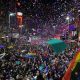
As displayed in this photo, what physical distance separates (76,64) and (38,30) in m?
102

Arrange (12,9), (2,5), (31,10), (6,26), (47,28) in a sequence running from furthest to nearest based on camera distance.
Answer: (47,28), (31,10), (12,9), (2,5), (6,26)

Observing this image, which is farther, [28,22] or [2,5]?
[28,22]

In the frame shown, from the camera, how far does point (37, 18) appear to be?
103 metres

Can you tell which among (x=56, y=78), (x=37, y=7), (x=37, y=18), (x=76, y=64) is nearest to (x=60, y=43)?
(x=56, y=78)

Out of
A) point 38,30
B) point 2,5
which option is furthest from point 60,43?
point 38,30

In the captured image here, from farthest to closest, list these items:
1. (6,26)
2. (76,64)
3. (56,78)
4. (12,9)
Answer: (12,9)
(6,26)
(56,78)
(76,64)

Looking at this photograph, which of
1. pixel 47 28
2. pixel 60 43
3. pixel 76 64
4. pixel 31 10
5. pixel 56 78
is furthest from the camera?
pixel 47 28

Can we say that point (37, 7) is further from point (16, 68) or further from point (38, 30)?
point (16, 68)

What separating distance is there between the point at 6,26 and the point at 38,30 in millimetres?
43352

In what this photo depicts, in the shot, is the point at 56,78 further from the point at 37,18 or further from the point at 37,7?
A: the point at 37,18

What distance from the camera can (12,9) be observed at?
260 feet

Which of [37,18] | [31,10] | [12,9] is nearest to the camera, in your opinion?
[12,9]

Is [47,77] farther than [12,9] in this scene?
No

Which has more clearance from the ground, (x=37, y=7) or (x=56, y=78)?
(x=37, y=7)
